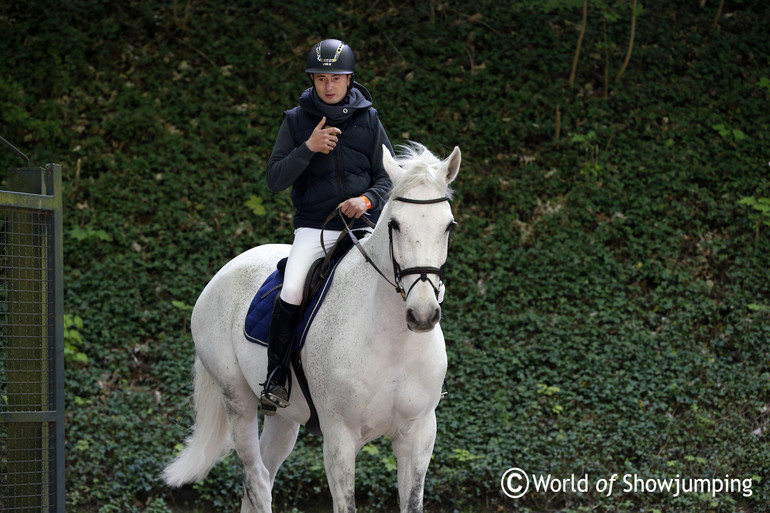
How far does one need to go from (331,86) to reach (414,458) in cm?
216

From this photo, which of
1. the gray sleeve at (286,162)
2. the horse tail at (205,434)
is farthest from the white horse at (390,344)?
the horse tail at (205,434)

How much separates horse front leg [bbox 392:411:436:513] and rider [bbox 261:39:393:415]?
76 centimetres

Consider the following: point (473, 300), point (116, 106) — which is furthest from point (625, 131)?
point (116, 106)

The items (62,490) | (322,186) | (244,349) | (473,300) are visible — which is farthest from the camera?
(473,300)

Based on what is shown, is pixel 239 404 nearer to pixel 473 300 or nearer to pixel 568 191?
pixel 473 300

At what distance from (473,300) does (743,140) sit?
17.0 ft

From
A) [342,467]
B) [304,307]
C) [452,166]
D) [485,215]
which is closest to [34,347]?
[304,307]

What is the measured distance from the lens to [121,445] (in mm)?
8008

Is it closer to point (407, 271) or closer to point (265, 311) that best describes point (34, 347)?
point (265, 311)

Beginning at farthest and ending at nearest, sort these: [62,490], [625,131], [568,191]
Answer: [625,131]
[568,191]
[62,490]

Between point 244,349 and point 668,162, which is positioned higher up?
point 668,162

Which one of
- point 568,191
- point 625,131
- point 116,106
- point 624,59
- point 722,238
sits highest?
point 624,59

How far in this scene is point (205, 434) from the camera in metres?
6.02
